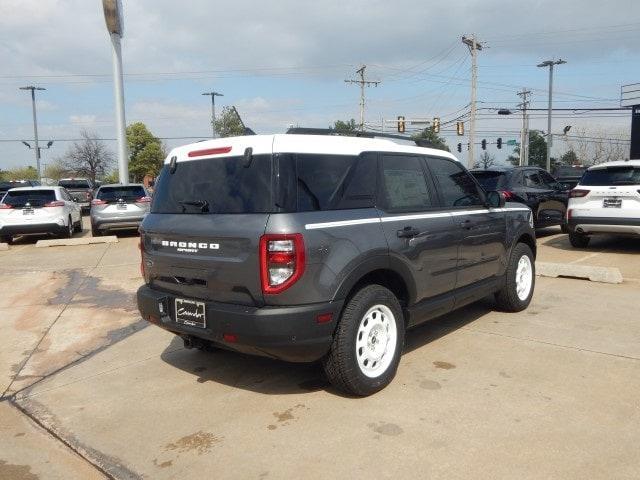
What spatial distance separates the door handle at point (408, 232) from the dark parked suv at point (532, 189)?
6.76m

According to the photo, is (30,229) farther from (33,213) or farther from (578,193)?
(578,193)

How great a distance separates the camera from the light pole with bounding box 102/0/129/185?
20859 mm

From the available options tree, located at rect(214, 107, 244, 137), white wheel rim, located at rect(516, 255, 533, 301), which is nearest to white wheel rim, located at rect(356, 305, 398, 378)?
white wheel rim, located at rect(516, 255, 533, 301)

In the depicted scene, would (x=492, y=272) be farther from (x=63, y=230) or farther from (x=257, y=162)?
(x=63, y=230)

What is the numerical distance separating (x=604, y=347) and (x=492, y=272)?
1178 millimetres

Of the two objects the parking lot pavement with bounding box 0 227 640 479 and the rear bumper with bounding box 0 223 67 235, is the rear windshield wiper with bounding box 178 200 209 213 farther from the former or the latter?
the rear bumper with bounding box 0 223 67 235

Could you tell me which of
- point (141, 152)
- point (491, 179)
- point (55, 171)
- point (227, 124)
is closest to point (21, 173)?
point (55, 171)

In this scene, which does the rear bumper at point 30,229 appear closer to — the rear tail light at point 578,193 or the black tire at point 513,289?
the black tire at point 513,289

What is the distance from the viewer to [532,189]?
10.9m

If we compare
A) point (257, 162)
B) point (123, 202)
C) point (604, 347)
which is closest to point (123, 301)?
point (257, 162)

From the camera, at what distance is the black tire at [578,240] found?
406 inches

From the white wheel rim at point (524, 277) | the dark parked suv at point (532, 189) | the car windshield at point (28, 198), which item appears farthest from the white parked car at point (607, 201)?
the car windshield at point (28, 198)

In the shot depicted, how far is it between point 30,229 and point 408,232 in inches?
494

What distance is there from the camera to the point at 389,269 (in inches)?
154
